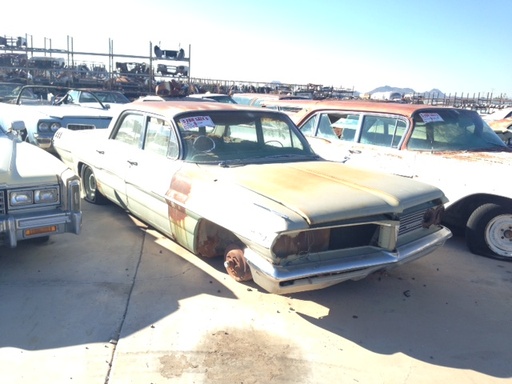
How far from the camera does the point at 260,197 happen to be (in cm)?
326

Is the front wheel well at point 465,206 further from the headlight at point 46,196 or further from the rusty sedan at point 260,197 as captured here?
the headlight at point 46,196

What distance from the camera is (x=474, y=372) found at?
2900 millimetres

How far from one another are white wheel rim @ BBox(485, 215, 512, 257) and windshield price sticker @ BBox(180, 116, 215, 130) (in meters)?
3.22

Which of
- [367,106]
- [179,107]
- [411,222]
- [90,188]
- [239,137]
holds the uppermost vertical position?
[367,106]

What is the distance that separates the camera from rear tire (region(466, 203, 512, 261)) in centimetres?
475

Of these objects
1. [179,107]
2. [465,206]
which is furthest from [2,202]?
[465,206]

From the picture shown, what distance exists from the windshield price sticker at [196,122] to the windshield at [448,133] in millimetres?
2753

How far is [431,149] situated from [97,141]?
13.9 ft

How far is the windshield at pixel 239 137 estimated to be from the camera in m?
4.21

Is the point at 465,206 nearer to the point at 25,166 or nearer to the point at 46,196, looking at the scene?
the point at 46,196

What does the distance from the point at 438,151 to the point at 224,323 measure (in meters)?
3.73

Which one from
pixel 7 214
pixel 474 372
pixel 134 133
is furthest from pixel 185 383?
pixel 134 133

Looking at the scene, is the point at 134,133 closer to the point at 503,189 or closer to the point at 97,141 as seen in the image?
the point at 97,141

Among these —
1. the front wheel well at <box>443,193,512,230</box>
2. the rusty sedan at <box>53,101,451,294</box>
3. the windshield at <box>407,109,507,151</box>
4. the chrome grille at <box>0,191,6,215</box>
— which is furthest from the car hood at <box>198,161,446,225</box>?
the windshield at <box>407,109,507,151</box>
